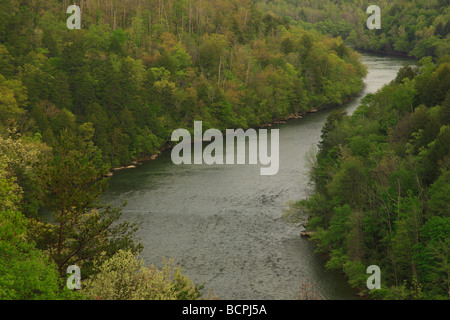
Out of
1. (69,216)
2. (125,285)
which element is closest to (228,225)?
(125,285)

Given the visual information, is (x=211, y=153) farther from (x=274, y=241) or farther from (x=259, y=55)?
(x=259, y=55)

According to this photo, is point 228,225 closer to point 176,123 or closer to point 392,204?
point 392,204

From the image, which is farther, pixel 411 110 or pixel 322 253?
pixel 411 110

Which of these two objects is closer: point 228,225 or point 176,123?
point 228,225

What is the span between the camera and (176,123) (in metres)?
97.4

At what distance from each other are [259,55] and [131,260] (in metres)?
105

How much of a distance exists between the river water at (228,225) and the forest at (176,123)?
2527mm

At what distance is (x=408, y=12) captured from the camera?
186250 mm

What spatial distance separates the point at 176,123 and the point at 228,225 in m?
44.7

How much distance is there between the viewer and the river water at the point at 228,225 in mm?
44438

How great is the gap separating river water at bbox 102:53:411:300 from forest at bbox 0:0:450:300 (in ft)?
8.29

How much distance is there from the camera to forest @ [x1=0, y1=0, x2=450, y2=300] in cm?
3030

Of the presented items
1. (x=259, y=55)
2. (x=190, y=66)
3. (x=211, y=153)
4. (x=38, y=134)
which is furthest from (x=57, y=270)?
(x=259, y=55)
